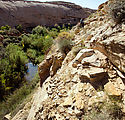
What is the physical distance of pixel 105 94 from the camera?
1497mm

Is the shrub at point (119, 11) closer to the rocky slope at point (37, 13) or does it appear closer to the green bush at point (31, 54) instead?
the green bush at point (31, 54)

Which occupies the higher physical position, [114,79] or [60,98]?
[114,79]

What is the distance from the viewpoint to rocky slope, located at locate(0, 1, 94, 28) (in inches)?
645

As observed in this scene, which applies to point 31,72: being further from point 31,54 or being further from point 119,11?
point 119,11

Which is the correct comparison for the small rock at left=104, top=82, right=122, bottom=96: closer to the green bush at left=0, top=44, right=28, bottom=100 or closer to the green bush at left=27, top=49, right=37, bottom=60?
the green bush at left=0, top=44, right=28, bottom=100

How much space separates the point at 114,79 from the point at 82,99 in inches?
32.2

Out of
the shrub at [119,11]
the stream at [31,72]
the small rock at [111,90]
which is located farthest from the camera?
the stream at [31,72]

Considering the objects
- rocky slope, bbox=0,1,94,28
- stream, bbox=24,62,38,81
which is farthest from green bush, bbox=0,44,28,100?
rocky slope, bbox=0,1,94,28

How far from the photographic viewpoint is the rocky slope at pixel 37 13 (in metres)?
16.4

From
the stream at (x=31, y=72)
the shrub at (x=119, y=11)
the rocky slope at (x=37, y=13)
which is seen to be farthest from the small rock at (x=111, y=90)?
the rocky slope at (x=37, y=13)

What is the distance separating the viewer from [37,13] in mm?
19031

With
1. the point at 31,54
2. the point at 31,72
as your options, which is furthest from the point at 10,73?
the point at 31,54

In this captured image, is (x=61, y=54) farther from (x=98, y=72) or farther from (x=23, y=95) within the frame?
(x=23, y=95)

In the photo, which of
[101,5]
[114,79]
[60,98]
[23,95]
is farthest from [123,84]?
[101,5]
